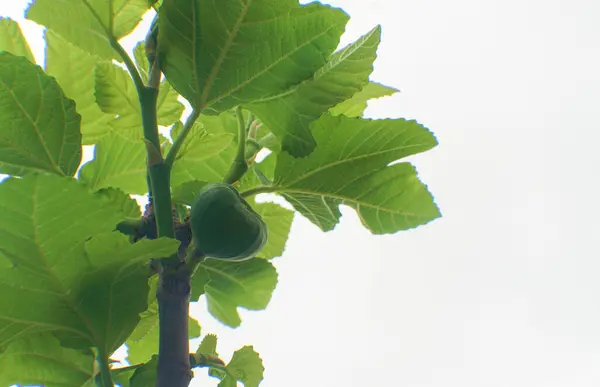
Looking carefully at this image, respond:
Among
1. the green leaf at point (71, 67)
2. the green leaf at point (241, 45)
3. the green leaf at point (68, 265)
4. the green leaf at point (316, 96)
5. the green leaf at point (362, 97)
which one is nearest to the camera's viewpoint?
the green leaf at point (68, 265)

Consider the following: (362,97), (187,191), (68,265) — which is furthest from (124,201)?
(362,97)

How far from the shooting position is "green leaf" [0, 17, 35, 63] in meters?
0.89

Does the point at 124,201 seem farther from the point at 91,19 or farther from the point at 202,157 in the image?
the point at 91,19

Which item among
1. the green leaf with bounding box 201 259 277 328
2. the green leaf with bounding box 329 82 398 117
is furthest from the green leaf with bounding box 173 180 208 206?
the green leaf with bounding box 329 82 398 117

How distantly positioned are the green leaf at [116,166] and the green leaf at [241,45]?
0.64 feet

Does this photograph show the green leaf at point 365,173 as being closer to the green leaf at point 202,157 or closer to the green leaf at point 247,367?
the green leaf at point 202,157

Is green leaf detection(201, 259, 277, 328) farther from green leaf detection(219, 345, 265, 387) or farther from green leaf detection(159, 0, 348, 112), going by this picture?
green leaf detection(159, 0, 348, 112)

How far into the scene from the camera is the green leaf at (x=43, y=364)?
790mm

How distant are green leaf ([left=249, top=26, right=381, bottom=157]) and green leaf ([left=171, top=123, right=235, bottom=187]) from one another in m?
0.10

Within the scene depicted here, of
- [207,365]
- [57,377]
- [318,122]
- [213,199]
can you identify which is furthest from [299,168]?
[57,377]

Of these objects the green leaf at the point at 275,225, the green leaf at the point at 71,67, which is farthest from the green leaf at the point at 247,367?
the green leaf at the point at 71,67

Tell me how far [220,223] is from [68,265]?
17 cm

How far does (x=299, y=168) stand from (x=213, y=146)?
128mm

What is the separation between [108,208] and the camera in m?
0.63
